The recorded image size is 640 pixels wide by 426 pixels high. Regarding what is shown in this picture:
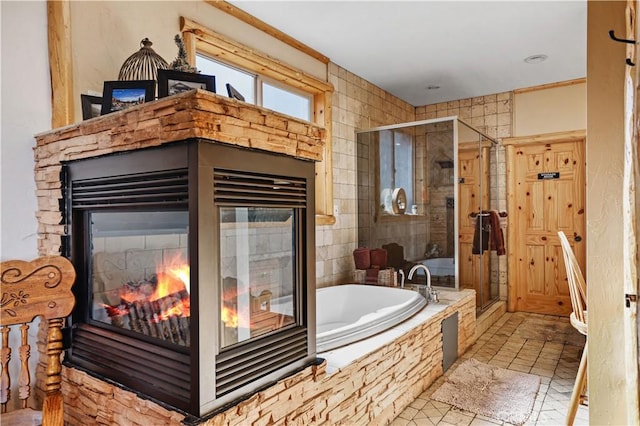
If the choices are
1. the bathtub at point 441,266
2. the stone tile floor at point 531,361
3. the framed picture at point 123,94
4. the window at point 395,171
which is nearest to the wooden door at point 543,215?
the stone tile floor at point 531,361

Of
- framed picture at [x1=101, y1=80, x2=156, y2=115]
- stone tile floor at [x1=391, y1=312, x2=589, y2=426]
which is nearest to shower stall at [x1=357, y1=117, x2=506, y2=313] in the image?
stone tile floor at [x1=391, y1=312, x2=589, y2=426]

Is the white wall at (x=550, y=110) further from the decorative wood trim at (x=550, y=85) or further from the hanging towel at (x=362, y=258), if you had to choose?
the hanging towel at (x=362, y=258)

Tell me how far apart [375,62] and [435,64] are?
0.59m

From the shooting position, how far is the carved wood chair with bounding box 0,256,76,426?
137cm

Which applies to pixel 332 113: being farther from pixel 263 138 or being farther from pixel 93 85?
pixel 263 138

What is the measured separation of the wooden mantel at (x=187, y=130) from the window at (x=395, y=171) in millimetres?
2372

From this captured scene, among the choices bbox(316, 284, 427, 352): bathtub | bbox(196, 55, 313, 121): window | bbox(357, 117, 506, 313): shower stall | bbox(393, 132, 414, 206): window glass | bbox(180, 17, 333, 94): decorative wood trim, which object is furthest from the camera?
bbox(393, 132, 414, 206): window glass

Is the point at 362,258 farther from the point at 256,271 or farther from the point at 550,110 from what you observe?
the point at 550,110

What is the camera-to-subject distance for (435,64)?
3.86m

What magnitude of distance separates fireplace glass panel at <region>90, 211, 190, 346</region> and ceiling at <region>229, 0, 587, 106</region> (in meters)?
Answer: 1.91

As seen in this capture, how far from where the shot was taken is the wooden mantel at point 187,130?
1.24 m

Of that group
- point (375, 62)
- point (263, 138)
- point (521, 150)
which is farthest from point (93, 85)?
point (521, 150)

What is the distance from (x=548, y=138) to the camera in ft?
14.8

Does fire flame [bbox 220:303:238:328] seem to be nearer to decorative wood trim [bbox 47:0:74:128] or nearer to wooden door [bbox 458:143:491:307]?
decorative wood trim [bbox 47:0:74:128]
